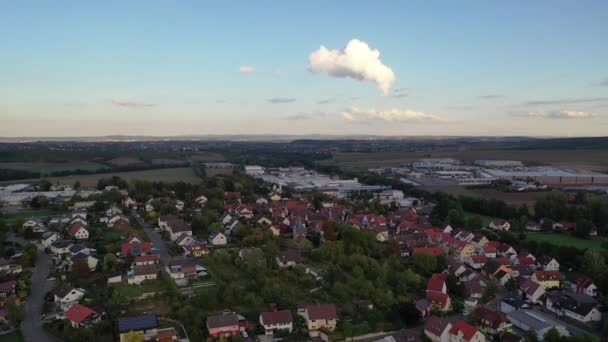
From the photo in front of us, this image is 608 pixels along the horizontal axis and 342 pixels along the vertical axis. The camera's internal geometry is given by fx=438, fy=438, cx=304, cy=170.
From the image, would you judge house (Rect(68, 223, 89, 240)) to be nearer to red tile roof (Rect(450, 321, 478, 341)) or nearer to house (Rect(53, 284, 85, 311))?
house (Rect(53, 284, 85, 311))

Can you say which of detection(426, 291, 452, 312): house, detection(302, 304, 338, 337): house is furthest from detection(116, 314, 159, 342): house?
detection(426, 291, 452, 312): house

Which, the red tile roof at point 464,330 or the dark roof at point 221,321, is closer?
the red tile roof at point 464,330

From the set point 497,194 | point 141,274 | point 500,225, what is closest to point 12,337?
point 141,274

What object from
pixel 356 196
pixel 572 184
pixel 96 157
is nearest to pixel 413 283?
pixel 356 196

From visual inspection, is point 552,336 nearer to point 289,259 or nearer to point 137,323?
point 289,259

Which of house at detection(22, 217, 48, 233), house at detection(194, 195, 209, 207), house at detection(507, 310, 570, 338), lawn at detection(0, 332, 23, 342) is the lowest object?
lawn at detection(0, 332, 23, 342)

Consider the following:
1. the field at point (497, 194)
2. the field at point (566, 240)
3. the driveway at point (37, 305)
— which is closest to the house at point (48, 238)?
the driveway at point (37, 305)

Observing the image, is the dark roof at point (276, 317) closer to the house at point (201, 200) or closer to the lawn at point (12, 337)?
the lawn at point (12, 337)
